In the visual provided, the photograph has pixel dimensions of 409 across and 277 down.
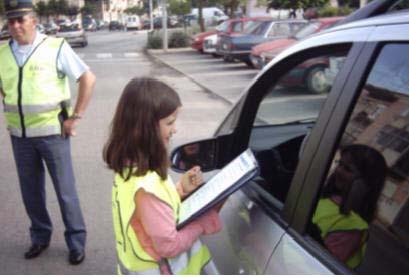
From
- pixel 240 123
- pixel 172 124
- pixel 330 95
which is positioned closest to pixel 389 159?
pixel 330 95

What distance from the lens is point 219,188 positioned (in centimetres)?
179

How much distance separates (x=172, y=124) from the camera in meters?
1.91

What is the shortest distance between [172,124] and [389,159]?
0.77 metres

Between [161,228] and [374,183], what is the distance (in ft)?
2.27

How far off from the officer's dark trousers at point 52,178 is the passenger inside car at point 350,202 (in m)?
2.42

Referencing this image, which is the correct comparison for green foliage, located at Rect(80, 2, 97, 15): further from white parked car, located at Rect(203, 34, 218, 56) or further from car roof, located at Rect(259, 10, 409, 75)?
car roof, located at Rect(259, 10, 409, 75)

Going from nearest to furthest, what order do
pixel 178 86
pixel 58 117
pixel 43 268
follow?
pixel 58 117 < pixel 43 268 < pixel 178 86

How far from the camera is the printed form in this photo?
1742 mm

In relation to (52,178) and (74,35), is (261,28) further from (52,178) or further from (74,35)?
(74,35)

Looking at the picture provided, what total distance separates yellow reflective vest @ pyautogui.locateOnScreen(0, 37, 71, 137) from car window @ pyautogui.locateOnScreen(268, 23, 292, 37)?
13.2 meters

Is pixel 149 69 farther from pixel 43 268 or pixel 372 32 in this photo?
pixel 372 32

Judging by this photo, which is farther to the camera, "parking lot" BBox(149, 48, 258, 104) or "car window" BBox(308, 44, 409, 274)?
"parking lot" BBox(149, 48, 258, 104)

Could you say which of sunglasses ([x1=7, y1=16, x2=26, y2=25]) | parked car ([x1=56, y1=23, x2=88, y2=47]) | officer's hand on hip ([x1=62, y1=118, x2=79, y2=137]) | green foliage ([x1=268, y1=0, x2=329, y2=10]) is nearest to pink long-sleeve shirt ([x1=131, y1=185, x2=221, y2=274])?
officer's hand on hip ([x1=62, y1=118, x2=79, y2=137])

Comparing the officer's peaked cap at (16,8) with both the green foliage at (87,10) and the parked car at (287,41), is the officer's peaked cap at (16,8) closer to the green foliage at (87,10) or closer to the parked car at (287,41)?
the parked car at (287,41)
